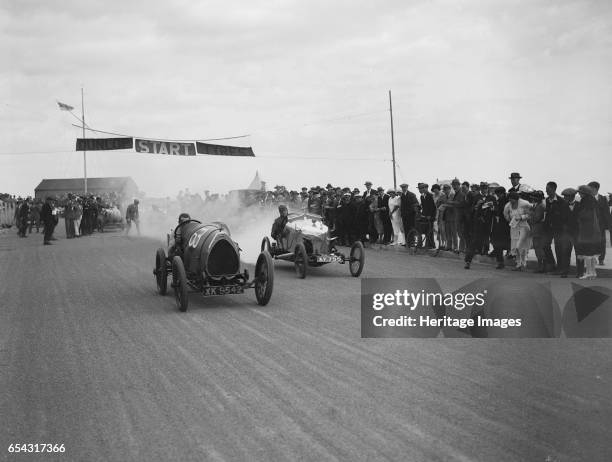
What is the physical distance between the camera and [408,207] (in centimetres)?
1847

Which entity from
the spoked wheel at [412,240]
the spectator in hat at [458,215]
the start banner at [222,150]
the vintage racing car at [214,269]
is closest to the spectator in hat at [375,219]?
the spoked wheel at [412,240]

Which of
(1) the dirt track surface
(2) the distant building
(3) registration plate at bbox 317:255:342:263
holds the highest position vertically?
(2) the distant building

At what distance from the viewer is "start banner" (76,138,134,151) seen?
33.4 m

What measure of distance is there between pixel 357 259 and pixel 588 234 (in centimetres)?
441

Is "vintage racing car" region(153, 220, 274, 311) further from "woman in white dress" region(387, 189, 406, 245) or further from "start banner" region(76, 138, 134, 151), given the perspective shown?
"start banner" region(76, 138, 134, 151)

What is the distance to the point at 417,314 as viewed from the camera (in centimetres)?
877

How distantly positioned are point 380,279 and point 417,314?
418 cm

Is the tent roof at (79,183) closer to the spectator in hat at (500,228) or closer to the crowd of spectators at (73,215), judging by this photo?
the crowd of spectators at (73,215)

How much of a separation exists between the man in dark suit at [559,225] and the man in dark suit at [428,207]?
14.9ft

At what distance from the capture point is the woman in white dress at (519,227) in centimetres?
1381

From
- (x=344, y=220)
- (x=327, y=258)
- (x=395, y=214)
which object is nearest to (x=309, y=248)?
(x=327, y=258)

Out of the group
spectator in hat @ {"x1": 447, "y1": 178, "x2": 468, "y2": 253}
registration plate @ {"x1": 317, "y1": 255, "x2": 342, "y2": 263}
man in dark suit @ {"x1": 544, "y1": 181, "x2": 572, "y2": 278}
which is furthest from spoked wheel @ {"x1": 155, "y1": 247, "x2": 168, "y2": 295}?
spectator in hat @ {"x1": 447, "y1": 178, "x2": 468, "y2": 253}

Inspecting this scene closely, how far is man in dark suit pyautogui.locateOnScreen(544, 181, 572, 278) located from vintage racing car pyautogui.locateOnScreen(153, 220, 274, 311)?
20.1 feet

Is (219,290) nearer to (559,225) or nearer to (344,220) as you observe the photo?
(559,225)
